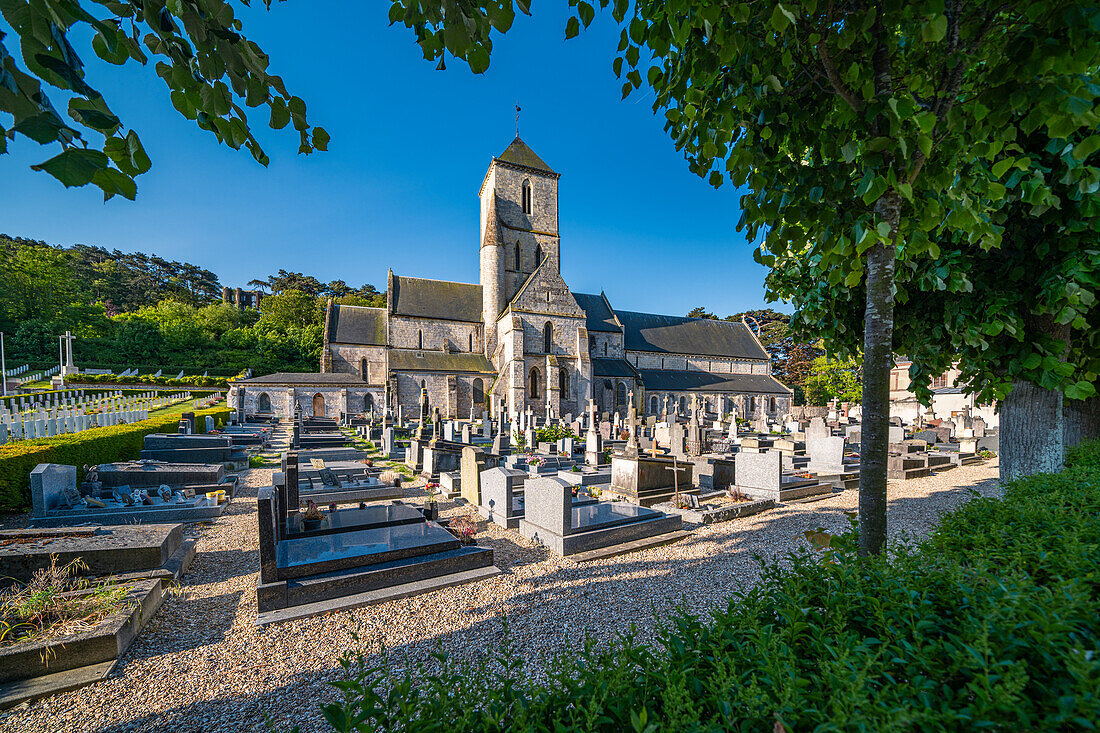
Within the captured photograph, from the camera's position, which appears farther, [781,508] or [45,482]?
[781,508]

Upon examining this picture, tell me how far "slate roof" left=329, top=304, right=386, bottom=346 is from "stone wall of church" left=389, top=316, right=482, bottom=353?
1.71m

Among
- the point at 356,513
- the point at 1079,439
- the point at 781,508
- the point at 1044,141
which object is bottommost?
the point at 781,508

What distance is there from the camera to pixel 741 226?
9.04ft

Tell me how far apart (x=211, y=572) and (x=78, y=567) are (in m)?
1.37

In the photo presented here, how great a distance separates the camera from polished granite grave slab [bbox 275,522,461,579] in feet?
17.1

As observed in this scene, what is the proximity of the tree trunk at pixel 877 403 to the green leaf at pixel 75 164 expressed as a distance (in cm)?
352

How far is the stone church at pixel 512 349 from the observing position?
3055cm

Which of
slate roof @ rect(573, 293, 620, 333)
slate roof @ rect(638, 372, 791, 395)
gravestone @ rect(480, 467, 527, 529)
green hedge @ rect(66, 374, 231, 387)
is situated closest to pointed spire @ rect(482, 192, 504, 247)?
slate roof @ rect(573, 293, 620, 333)

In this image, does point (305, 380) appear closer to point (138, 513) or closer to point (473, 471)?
point (138, 513)

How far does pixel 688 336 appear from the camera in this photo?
41469 mm

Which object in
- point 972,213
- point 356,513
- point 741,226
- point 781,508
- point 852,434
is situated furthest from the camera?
point 852,434

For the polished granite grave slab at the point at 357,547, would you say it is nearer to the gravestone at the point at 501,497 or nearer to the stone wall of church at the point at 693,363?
the gravestone at the point at 501,497

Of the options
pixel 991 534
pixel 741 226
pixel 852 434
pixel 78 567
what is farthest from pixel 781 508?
pixel 78 567

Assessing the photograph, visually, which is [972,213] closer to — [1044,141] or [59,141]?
[1044,141]
